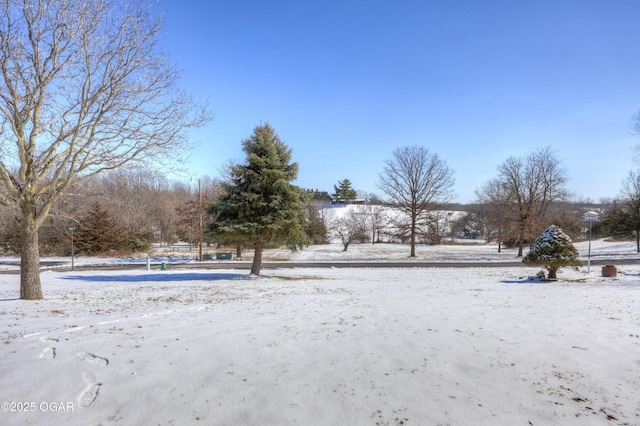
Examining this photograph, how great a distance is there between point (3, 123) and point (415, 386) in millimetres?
11564

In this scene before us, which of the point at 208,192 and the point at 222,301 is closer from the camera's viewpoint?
the point at 222,301

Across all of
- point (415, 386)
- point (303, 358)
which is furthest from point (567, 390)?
point (303, 358)

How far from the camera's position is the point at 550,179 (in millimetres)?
38125

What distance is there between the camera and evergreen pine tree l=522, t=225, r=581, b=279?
15.3 m

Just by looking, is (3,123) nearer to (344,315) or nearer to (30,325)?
(30,325)

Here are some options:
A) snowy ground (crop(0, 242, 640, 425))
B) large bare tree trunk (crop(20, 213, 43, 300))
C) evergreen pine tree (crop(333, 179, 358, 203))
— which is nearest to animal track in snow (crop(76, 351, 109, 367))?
snowy ground (crop(0, 242, 640, 425))

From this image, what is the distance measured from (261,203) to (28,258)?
29.9 feet

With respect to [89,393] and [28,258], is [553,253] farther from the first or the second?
[28,258]

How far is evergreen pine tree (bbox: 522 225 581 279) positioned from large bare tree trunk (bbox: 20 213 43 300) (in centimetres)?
1918

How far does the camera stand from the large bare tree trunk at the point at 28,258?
9.47 m

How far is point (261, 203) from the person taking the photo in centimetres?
1675

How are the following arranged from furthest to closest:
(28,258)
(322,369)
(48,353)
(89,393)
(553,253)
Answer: (553,253) < (28,258) < (48,353) < (322,369) < (89,393)

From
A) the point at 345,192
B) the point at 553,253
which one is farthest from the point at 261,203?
the point at 345,192

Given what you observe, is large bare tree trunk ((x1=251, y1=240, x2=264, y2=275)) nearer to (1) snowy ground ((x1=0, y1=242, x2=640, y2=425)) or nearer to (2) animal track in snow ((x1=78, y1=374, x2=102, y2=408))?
(1) snowy ground ((x1=0, y1=242, x2=640, y2=425))
